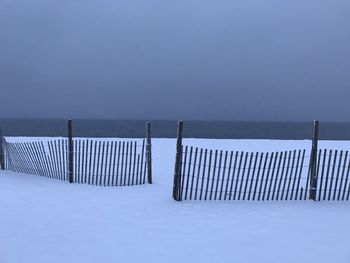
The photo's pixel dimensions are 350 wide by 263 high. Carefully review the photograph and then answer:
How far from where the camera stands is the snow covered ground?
540 cm

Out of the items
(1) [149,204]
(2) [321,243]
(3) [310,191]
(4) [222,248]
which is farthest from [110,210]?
(3) [310,191]

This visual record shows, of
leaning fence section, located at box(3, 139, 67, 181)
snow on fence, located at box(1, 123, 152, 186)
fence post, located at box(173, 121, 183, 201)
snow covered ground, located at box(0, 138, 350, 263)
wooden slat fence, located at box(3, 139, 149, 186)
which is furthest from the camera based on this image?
leaning fence section, located at box(3, 139, 67, 181)

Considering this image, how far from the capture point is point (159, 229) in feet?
21.5

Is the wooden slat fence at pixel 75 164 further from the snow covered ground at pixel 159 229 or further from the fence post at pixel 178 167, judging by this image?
the fence post at pixel 178 167

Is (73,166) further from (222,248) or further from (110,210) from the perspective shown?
(222,248)

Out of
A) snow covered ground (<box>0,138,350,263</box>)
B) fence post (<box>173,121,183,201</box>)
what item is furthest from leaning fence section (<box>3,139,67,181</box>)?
fence post (<box>173,121,183,201</box>)

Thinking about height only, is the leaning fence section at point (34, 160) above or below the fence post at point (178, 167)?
below

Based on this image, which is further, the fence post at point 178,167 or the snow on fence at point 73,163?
the snow on fence at point 73,163

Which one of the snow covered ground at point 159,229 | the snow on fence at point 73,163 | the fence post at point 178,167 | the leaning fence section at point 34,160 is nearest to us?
the snow covered ground at point 159,229

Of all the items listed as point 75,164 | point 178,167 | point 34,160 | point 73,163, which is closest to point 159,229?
point 178,167

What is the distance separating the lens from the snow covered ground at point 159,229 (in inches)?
213

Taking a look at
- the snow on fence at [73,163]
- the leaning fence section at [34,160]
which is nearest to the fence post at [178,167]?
the snow on fence at [73,163]

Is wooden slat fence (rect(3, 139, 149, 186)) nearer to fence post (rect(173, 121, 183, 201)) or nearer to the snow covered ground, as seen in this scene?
the snow covered ground

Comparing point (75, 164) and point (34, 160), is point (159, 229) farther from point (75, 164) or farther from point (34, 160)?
point (34, 160)
